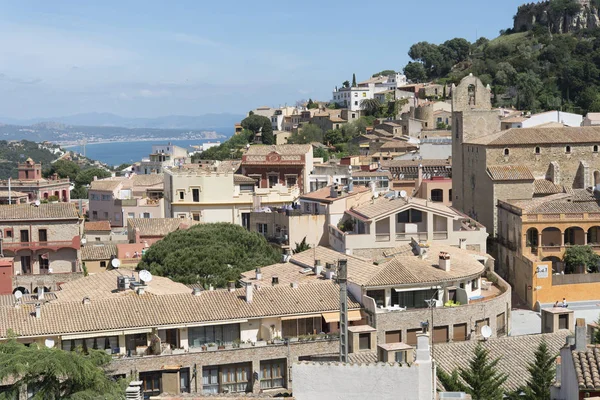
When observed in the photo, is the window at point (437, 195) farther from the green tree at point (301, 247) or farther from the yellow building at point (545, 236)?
the green tree at point (301, 247)

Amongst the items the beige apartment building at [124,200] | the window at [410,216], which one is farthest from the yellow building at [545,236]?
the beige apartment building at [124,200]

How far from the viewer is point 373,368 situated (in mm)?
15828

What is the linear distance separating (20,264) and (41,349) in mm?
24890

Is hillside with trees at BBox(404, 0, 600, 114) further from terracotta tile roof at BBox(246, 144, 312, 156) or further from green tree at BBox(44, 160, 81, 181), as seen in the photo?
green tree at BBox(44, 160, 81, 181)

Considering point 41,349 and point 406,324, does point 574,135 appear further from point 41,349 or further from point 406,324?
point 41,349

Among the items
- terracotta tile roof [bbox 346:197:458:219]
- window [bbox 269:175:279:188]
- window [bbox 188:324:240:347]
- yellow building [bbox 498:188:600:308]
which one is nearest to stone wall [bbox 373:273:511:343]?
window [bbox 188:324:240:347]

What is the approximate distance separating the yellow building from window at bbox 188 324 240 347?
14447 millimetres

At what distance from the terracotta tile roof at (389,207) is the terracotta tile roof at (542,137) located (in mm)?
7488

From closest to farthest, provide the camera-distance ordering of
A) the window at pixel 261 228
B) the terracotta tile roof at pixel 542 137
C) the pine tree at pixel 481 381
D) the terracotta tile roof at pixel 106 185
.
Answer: the pine tree at pixel 481 381 < the terracotta tile roof at pixel 542 137 < the window at pixel 261 228 < the terracotta tile roof at pixel 106 185

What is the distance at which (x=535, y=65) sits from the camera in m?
104

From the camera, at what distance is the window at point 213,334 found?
28.2 metres

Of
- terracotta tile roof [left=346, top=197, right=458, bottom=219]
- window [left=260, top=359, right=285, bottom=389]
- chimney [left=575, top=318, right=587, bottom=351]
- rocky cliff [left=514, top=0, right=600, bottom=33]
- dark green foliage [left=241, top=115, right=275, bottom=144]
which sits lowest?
window [left=260, top=359, right=285, bottom=389]

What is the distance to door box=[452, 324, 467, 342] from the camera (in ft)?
99.3

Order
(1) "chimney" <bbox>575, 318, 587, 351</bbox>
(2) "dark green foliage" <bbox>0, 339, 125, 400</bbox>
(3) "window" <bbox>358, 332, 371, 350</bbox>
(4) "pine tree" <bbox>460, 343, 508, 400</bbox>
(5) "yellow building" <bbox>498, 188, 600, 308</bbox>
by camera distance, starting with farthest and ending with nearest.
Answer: (5) "yellow building" <bbox>498, 188, 600, 308</bbox> < (3) "window" <bbox>358, 332, 371, 350</bbox> < (4) "pine tree" <bbox>460, 343, 508, 400</bbox> < (2) "dark green foliage" <bbox>0, 339, 125, 400</bbox> < (1) "chimney" <bbox>575, 318, 587, 351</bbox>
